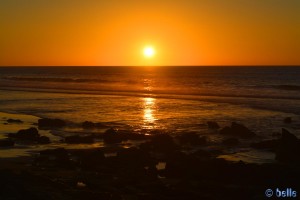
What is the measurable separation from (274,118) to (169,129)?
38.2 feet

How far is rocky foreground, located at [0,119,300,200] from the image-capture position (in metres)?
15.1

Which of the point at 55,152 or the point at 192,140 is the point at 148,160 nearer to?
the point at 55,152

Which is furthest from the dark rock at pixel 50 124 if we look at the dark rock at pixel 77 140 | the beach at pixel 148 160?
the dark rock at pixel 77 140

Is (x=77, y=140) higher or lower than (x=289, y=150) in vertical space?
lower

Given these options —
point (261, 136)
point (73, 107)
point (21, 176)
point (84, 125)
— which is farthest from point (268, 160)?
point (73, 107)

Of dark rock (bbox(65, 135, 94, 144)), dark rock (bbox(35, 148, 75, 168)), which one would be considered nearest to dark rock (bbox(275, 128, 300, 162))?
dark rock (bbox(35, 148, 75, 168))

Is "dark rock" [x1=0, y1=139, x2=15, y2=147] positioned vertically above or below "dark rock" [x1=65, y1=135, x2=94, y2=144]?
above

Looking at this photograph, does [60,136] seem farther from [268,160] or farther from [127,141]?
[268,160]

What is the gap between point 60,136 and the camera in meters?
29.2

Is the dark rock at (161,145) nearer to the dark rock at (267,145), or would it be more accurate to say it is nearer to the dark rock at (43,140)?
the dark rock at (267,145)

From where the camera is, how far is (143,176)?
57.5 ft

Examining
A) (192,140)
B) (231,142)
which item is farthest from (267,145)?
(192,140)

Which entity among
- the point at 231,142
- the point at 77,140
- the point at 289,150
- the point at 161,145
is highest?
the point at 289,150

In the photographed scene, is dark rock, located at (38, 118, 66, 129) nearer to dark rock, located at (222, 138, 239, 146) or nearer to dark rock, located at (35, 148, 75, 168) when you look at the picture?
dark rock, located at (35, 148, 75, 168)
